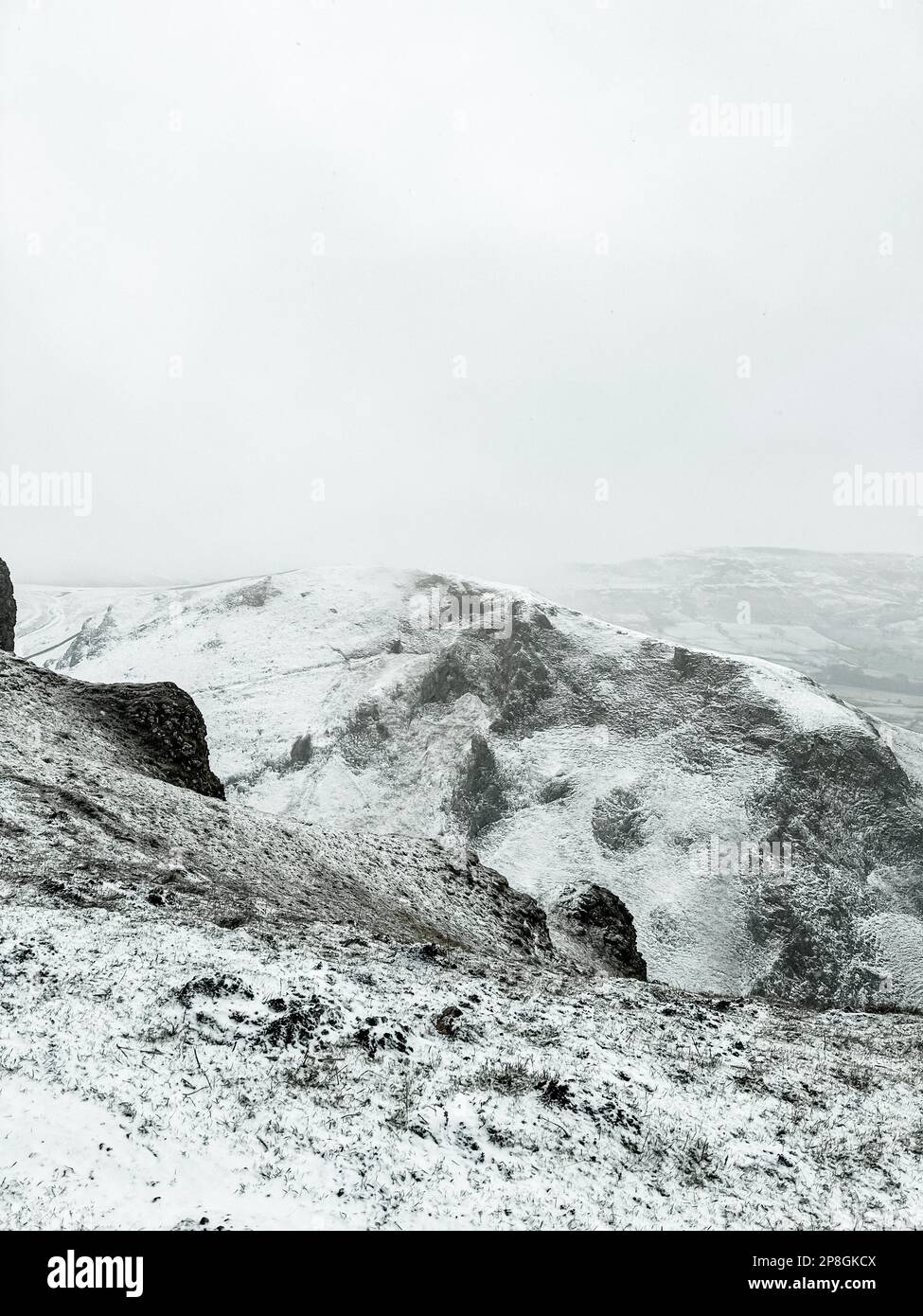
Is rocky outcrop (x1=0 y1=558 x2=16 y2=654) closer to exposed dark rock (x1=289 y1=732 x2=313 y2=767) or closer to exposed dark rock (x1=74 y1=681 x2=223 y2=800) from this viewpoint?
exposed dark rock (x1=74 y1=681 x2=223 y2=800)

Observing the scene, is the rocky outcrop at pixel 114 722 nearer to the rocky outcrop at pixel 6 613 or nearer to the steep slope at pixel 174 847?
the steep slope at pixel 174 847

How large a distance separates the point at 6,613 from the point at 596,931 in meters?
41.9

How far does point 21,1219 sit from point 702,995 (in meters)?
13.5

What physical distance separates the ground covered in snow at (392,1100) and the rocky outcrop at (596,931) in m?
17.0

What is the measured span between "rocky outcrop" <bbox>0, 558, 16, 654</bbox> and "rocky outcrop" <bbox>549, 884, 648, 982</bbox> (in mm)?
38413

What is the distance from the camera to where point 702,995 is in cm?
1508

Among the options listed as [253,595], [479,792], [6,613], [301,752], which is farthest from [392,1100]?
[253,595]

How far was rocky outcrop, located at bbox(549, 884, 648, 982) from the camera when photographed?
29.4m

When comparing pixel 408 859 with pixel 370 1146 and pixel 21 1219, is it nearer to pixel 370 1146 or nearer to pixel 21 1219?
pixel 370 1146

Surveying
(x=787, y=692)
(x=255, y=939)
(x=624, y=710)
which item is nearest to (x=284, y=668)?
(x=624, y=710)

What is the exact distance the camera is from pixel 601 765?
8800 centimetres

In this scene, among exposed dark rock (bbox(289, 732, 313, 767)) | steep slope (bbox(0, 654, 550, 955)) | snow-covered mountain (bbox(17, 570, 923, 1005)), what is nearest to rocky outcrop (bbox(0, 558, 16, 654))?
steep slope (bbox(0, 654, 550, 955))

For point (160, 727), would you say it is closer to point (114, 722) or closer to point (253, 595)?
point (114, 722)
